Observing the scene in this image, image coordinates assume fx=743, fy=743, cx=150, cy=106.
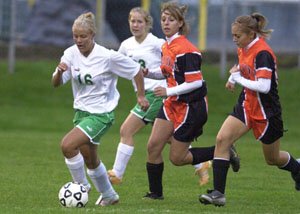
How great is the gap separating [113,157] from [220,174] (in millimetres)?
5040

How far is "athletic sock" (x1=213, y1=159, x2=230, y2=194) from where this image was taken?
7234mm

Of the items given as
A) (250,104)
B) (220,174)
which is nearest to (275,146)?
(250,104)

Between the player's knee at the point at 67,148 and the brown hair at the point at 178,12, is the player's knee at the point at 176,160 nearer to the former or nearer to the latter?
the player's knee at the point at 67,148

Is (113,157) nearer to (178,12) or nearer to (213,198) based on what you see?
(178,12)

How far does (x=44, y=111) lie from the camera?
17609 millimetres

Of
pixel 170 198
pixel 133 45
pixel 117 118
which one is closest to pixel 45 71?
pixel 117 118

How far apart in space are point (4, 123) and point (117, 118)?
2.52 metres

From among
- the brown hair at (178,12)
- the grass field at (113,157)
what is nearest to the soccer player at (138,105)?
the grass field at (113,157)

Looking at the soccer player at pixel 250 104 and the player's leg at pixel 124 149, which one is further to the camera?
the player's leg at pixel 124 149

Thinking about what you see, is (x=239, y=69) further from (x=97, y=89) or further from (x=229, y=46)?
(x=229, y=46)

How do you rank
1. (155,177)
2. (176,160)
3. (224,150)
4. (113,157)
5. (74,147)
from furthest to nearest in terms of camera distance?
(113,157)
(155,177)
(176,160)
(224,150)
(74,147)

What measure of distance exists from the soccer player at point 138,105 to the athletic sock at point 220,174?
2.11m

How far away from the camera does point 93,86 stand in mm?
7531

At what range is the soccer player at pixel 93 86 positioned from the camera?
736 cm
